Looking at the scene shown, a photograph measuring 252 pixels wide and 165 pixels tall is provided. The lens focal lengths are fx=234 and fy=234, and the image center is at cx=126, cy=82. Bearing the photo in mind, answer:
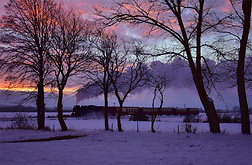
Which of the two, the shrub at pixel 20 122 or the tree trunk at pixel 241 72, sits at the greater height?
the tree trunk at pixel 241 72

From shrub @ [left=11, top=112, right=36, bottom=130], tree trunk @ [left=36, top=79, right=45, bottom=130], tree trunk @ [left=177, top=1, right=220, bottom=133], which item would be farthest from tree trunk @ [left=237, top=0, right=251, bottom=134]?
shrub @ [left=11, top=112, right=36, bottom=130]

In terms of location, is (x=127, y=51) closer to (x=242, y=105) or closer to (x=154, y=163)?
(x=242, y=105)

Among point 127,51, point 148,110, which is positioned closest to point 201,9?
point 127,51

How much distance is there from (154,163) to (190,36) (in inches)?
495

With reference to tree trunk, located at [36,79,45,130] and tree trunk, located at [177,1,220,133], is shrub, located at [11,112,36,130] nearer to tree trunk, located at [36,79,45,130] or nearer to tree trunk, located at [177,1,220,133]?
tree trunk, located at [36,79,45,130]

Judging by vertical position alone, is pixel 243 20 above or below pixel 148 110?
above

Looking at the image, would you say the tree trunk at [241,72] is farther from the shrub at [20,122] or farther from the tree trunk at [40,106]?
the shrub at [20,122]

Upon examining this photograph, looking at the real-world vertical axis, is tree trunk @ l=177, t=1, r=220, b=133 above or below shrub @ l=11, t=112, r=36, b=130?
above

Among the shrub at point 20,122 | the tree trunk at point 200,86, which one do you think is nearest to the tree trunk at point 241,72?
the tree trunk at point 200,86

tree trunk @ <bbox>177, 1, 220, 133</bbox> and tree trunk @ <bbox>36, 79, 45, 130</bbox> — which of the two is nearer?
tree trunk @ <bbox>177, 1, 220, 133</bbox>

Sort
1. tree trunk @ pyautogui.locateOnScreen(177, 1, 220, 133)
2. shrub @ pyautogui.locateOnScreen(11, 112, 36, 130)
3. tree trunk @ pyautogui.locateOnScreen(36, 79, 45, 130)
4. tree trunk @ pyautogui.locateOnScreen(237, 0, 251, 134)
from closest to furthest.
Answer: tree trunk @ pyautogui.locateOnScreen(237, 0, 251, 134)
tree trunk @ pyautogui.locateOnScreen(177, 1, 220, 133)
tree trunk @ pyautogui.locateOnScreen(36, 79, 45, 130)
shrub @ pyautogui.locateOnScreen(11, 112, 36, 130)

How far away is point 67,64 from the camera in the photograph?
22.9 metres

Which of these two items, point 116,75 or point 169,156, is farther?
point 116,75

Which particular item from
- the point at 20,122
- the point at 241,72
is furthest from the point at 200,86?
the point at 20,122
